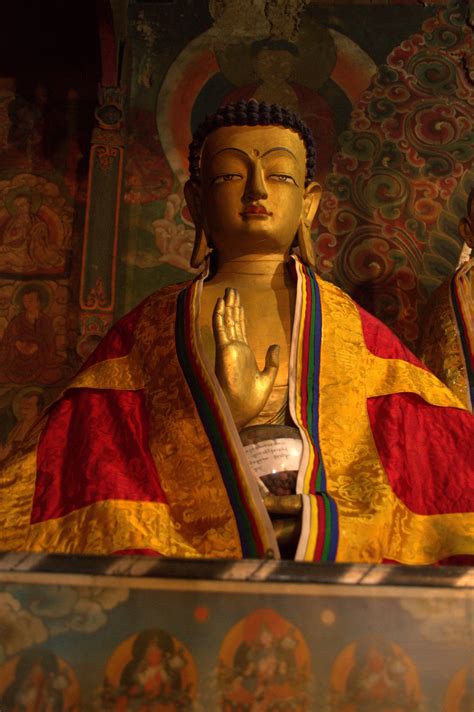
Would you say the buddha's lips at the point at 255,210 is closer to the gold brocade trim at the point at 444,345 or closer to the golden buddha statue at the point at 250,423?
the golden buddha statue at the point at 250,423

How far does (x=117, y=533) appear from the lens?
8.79 feet

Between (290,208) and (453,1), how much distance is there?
2218 mm

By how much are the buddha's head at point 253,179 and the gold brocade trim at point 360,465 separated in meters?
0.30

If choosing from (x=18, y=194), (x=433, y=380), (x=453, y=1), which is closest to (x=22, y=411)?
(x=18, y=194)

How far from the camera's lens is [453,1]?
5.18 metres

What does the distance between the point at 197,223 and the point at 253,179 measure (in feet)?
1.34

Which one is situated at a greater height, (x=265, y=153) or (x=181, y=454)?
(x=265, y=153)

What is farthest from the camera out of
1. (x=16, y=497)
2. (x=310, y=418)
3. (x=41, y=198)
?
(x=41, y=198)

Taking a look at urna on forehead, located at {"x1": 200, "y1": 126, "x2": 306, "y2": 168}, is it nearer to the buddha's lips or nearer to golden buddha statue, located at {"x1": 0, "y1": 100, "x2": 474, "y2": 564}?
golden buddha statue, located at {"x1": 0, "y1": 100, "x2": 474, "y2": 564}

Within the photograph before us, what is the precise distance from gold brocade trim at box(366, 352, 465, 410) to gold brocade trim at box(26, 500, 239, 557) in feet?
2.65

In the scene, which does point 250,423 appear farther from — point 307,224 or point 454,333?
point 454,333

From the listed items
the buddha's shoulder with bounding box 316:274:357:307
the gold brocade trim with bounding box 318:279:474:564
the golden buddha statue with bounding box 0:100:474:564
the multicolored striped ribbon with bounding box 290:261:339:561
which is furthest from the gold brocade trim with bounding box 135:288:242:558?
the buddha's shoulder with bounding box 316:274:357:307

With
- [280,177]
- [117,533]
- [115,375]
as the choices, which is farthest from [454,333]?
[117,533]

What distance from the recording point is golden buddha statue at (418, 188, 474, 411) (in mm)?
3795
